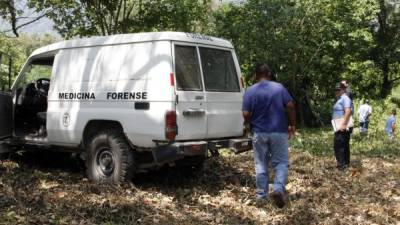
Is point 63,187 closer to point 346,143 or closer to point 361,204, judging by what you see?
point 361,204

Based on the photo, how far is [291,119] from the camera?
6824 mm

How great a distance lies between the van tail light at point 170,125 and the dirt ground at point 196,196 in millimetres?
868

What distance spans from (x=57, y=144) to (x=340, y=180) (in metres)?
4.61

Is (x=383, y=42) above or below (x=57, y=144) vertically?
above

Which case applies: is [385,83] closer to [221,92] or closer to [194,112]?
[221,92]

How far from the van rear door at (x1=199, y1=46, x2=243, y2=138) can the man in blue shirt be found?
94 centimetres

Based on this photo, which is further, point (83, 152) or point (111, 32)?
point (111, 32)

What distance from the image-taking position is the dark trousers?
9.52m

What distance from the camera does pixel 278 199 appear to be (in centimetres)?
652

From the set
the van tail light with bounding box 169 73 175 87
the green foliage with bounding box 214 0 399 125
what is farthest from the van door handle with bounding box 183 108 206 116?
the green foliage with bounding box 214 0 399 125

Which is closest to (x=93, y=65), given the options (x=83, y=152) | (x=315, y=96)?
(x=83, y=152)

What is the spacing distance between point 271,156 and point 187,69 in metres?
1.74

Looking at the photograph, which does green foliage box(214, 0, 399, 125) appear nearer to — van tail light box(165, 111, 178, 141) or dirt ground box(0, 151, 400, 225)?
dirt ground box(0, 151, 400, 225)

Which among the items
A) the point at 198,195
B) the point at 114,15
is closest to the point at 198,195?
the point at 198,195
